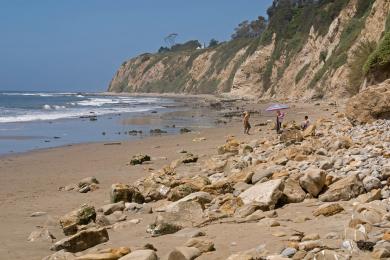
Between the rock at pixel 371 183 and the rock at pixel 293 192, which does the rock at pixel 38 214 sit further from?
the rock at pixel 371 183

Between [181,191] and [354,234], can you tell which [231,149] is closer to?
[181,191]

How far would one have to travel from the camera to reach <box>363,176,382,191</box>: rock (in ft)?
24.0

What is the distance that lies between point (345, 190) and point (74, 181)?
9.30 meters

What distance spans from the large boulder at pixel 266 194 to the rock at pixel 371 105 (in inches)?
243

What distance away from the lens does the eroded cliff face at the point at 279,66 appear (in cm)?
4409

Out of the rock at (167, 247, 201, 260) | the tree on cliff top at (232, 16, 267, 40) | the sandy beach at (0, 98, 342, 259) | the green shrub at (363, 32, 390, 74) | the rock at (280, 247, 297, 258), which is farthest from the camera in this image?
the tree on cliff top at (232, 16, 267, 40)

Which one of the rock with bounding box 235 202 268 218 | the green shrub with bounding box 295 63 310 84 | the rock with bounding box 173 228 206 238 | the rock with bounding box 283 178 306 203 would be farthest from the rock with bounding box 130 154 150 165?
the green shrub with bounding box 295 63 310 84

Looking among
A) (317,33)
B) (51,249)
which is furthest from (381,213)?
(317,33)

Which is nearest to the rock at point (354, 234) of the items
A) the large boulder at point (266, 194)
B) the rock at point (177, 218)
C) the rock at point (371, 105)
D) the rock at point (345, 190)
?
the rock at point (345, 190)

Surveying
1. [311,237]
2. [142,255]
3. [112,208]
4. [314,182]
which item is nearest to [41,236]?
[112,208]

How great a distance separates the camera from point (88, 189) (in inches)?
509

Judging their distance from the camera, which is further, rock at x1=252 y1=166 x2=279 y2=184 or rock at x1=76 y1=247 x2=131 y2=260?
rock at x1=252 y1=166 x2=279 y2=184

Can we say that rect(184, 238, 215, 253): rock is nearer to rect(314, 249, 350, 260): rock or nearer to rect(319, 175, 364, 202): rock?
rect(314, 249, 350, 260): rock

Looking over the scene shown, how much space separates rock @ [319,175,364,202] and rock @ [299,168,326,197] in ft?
1.05
